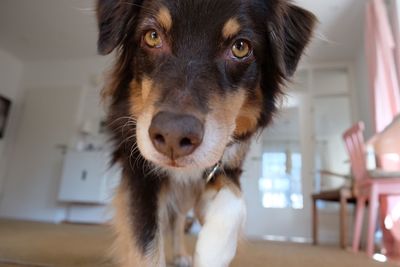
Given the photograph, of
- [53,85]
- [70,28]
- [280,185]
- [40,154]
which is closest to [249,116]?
[280,185]

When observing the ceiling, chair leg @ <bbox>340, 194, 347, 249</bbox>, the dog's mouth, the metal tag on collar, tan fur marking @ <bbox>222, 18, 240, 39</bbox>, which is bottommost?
chair leg @ <bbox>340, 194, 347, 249</bbox>

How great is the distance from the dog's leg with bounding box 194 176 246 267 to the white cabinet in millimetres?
5294

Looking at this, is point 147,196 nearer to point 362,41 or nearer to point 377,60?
point 377,60

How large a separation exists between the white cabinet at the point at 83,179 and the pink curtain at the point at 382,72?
449 cm

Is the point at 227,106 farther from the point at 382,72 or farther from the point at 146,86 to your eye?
the point at 382,72

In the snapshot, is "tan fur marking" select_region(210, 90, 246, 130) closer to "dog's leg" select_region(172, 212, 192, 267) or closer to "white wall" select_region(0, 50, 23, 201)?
"dog's leg" select_region(172, 212, 192, 267)

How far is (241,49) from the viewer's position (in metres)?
1.21

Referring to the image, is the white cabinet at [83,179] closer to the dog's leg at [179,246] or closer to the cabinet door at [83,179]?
the cabinet door at [83,179]

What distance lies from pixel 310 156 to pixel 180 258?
5.10 meters

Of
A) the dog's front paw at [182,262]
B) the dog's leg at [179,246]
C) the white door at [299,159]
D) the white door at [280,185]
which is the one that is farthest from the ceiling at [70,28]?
the dog's front paw at [182,262]

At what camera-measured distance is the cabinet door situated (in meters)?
6.39

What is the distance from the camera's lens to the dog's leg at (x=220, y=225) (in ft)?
3.81

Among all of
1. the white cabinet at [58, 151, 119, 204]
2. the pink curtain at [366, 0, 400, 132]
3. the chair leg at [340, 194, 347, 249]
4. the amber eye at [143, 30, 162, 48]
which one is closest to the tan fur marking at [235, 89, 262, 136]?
the amber eye at [143, 30, 162, 48]

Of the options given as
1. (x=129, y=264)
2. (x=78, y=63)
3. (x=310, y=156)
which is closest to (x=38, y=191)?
Result: (x=78, y=63)
